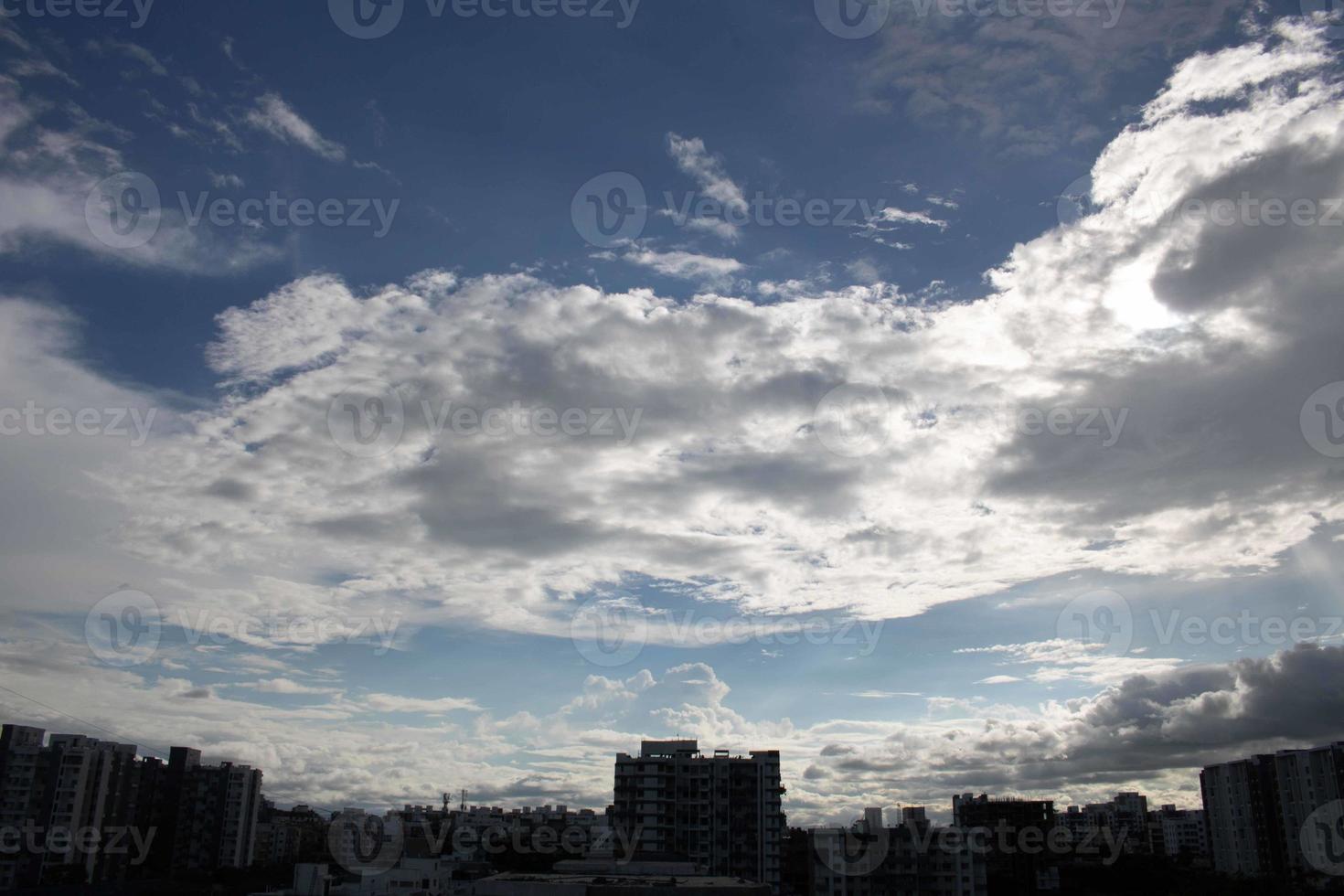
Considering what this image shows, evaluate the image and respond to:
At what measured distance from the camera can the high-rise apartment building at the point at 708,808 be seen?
8375cm

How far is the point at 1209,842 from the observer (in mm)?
140250

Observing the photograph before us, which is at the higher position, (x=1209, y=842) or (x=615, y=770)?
(x=615, y=770)

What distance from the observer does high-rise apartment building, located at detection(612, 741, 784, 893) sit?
8375 centimetres

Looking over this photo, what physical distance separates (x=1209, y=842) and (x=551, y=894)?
134132 millimetres

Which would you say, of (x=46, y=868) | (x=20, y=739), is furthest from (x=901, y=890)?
(x=20, y=739)

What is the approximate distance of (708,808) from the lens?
278 feet

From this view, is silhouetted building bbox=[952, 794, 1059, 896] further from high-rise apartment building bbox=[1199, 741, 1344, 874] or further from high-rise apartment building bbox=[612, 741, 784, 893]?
high-rise apartment building bbox=[612, 741, 784, 893]

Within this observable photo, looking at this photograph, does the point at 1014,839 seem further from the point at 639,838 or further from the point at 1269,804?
the point at 639,838

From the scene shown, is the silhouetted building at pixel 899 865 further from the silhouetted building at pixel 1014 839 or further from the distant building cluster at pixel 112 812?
the distant building cluster at pixel 112 812

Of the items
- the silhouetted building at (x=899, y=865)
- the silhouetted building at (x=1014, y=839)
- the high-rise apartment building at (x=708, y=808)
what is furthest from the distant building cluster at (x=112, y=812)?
the silhouetted building at (x=1014, y=839)

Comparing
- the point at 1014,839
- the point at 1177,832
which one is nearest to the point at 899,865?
the point at 1014,839

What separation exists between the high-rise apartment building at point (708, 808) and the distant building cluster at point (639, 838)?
12cm

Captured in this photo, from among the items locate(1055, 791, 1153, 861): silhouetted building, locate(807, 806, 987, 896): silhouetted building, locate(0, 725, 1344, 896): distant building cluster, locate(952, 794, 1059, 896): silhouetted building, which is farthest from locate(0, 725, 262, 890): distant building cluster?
locate(1055, 791, 1153, 861): silhouetted building

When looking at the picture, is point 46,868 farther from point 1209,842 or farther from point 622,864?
point 1209,842
